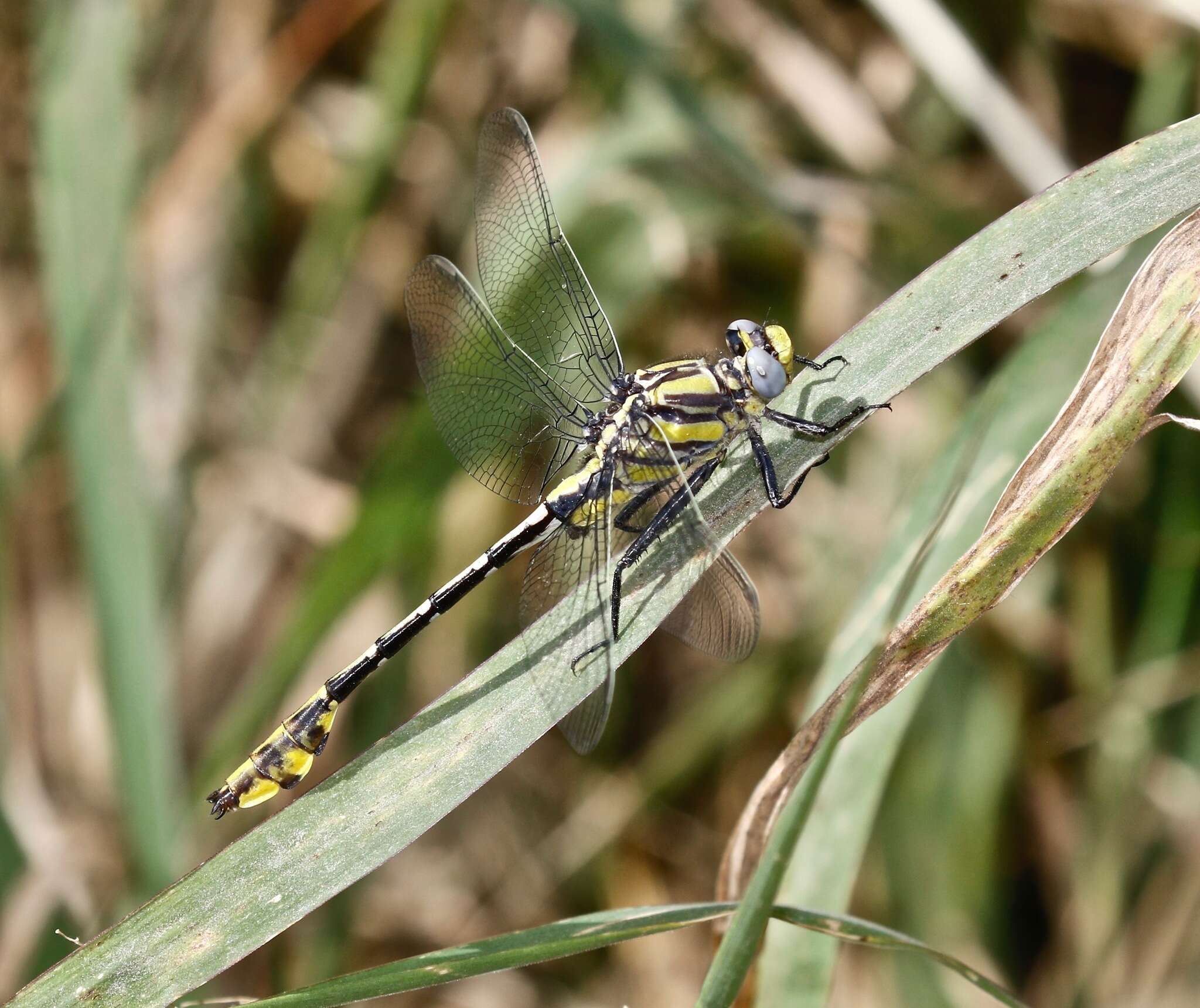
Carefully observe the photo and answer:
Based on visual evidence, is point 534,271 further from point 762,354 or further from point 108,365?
point 108,365

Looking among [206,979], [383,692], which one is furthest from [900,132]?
[206,979]

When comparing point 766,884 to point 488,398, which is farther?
point 488,398

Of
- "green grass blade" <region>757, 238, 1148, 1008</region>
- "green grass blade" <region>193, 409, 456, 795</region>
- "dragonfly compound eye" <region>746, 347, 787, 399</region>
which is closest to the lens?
"green grass blade" <region>757, 238, 1148, 1008</region>

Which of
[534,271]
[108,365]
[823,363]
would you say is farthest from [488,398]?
[108,365]

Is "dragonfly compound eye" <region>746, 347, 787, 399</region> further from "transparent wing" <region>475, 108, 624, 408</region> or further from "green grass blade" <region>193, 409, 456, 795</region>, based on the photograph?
"green grass blade" <region>193, 409, 456, 795</region>

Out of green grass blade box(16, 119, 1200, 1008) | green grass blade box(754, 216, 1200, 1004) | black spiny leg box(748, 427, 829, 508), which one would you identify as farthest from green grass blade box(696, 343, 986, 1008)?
black spiny leg box(748, 427, 829, 508)
